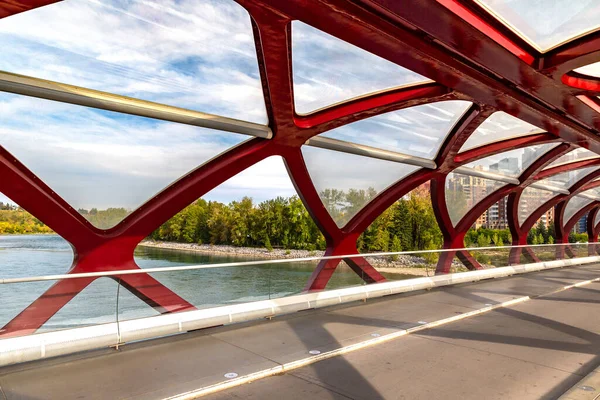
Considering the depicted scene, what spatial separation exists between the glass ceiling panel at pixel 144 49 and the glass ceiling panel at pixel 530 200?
21.1 m

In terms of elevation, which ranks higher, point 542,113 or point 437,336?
point 542,113

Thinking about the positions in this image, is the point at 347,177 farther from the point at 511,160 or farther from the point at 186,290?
the point at 186,290

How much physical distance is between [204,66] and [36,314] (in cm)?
497

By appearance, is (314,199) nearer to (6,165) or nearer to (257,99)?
(257,99)

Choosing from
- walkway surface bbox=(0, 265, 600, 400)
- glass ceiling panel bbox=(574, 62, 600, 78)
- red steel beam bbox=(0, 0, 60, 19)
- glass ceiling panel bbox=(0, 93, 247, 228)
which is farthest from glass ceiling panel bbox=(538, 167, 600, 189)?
red steel beam bbox=(0, 0, 60, 19)

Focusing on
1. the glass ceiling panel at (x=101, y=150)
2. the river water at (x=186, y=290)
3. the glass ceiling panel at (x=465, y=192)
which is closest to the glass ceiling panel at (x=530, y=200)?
the glass ceiling panel at (x=465, y=192)

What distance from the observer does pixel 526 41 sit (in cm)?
714

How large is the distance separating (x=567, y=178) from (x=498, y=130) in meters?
13.0

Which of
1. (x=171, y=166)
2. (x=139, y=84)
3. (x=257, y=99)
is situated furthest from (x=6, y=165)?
(x=257, y=99)

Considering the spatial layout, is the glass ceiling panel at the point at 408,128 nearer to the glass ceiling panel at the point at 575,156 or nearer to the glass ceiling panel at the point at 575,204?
the glass ceiling panel at the point at 575,156

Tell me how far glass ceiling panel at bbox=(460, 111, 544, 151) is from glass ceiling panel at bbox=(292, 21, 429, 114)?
4.50 m

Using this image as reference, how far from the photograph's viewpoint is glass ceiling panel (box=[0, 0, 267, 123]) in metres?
6.21

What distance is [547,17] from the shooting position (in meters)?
6.59

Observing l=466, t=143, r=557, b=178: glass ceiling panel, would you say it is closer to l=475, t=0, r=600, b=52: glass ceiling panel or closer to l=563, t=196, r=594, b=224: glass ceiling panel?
l=475, t=0, r=600, b=52: glass ceiling panel
